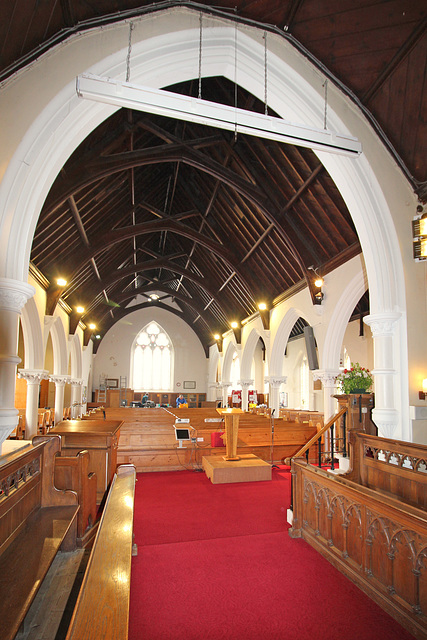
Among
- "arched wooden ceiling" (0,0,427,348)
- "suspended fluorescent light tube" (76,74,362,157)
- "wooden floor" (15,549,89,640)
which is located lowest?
"wooden floor" (15,549,89,640)

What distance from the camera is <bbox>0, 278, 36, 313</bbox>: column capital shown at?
3361 millimetres

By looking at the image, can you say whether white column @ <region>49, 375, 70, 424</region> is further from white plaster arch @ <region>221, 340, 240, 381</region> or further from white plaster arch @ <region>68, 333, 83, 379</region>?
white plaster arch @ <region>221, 340, 240, 381</region>

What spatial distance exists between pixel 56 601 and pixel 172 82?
5156 millimetres

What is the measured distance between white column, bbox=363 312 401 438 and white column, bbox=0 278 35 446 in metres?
3.81

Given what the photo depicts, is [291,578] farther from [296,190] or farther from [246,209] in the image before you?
[246,209]

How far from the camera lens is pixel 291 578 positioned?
282cm

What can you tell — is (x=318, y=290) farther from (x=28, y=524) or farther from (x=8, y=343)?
(x=28, y=524)

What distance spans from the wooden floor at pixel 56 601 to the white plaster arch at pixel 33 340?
6.27 meters

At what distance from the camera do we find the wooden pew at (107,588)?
1070 millimetres

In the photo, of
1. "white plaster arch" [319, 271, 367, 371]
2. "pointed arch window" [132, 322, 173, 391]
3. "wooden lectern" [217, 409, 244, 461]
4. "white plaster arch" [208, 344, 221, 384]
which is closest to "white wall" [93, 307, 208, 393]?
"pointed arch window" [132, 322, 173, 391]

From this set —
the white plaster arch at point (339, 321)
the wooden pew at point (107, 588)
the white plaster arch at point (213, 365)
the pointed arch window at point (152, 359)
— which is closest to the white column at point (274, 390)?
the white plaster arch at point (339, 321)

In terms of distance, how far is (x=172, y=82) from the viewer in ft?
15.6

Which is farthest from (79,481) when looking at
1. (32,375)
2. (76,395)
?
(76,395)

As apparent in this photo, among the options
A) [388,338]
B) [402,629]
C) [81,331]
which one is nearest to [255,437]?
[388,338]
